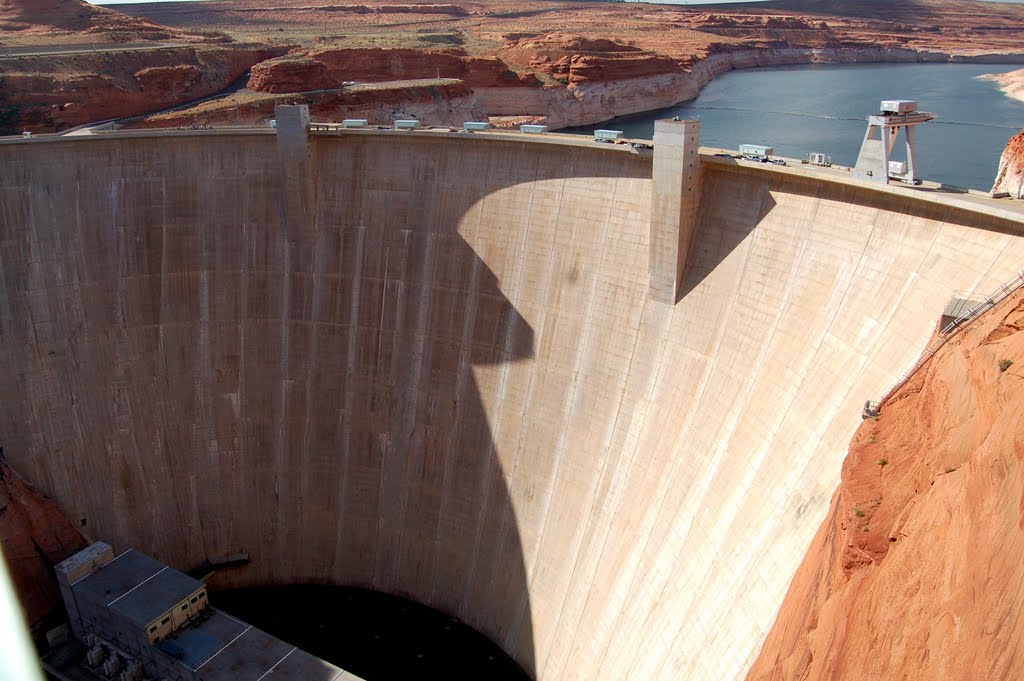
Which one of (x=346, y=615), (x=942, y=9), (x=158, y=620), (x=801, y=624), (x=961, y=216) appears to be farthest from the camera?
(x=942, y=9)

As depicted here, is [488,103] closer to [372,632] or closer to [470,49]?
[470,49]

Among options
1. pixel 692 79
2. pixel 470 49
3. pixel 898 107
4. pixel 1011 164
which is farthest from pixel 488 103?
pixel 898 107

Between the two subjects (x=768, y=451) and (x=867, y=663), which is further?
(x=768, y=451)

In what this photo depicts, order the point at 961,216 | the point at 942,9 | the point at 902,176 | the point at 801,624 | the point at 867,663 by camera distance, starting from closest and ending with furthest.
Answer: the point at 867,663 → the point at 801,624 → the point at 961,216 → the point at 902,176 → the point at 942,9

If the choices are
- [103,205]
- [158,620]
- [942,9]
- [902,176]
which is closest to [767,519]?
[902,176]

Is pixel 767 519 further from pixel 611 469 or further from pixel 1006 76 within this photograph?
pixel 1006 76

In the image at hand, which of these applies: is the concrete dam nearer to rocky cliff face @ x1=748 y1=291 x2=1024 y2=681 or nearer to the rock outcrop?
rocky cliff face @ x1=748 y1=291 x2=1024 y2=681
